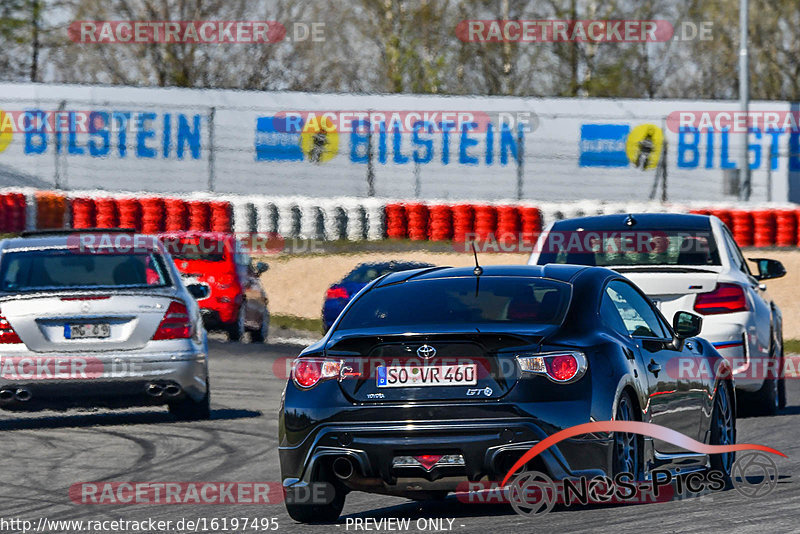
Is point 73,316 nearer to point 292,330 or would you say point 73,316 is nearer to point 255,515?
point 255,515

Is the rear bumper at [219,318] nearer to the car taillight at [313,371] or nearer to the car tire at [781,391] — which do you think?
the car tire at [781,391]

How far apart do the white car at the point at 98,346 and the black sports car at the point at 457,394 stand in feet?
15.0

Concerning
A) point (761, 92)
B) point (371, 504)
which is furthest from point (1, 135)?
point (761, 92)

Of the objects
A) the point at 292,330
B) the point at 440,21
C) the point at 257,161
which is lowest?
the point at 292,330

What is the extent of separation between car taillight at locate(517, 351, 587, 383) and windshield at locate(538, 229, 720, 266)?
4.87 m

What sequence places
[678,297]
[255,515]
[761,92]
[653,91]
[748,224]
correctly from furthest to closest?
[761,92] → [653,91] → [748,224] → [678,297] → [255,515]

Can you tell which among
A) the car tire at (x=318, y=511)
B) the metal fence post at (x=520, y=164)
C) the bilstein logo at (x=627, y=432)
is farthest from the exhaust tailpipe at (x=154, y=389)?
the metal fence post at (x=520, y=164)

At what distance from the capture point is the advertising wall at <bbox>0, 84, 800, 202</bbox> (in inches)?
1464

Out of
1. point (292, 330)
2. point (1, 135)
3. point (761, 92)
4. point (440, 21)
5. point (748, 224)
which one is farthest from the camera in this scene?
point (761, 92)

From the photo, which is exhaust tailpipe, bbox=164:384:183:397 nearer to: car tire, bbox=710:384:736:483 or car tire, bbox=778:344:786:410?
car tire, bbox=710:384:736:483

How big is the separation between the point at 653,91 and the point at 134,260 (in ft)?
160

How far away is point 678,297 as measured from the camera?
1191 cm

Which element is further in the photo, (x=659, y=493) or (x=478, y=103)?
(x=478, y=103)

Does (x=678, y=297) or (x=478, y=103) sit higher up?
(x=478, y=103)
